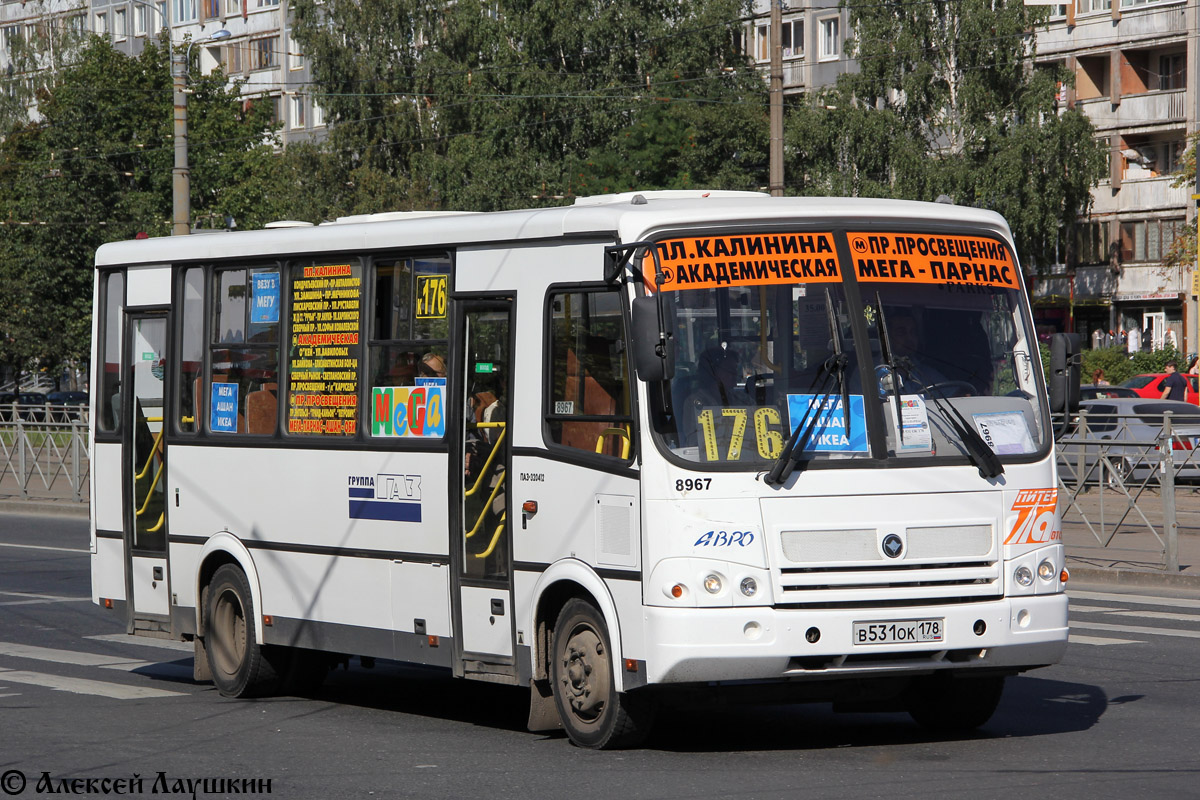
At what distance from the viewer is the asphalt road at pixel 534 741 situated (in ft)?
25.6

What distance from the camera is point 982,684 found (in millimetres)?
9219

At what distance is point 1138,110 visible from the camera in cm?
5781

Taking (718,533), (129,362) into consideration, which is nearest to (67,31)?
(129,362)

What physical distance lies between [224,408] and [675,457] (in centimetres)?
406

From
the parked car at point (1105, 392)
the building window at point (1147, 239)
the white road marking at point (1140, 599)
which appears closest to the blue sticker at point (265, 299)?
the white road marking at point (1140, 599)

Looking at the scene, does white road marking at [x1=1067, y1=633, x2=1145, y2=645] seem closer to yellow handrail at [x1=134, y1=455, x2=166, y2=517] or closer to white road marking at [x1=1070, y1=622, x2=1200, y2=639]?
white road marking at [x1=1070, y1=622, x2=1200, y2=639]

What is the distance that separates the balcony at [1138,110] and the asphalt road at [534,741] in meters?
47.1

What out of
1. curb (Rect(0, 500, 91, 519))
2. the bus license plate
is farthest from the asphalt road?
curb (Rect(0, 500, 91, 519))

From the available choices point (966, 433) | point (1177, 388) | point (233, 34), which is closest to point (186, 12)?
point (233, 34)

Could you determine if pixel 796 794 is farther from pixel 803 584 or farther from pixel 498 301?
pixel 498 301

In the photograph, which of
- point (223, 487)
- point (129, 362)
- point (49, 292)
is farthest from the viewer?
point (49, 292)

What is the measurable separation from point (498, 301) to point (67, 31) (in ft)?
242

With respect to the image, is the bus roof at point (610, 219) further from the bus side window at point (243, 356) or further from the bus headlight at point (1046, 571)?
the bus headlight at point (1046, 571)

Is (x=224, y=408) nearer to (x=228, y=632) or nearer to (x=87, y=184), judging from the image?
(x=228, y=632)
